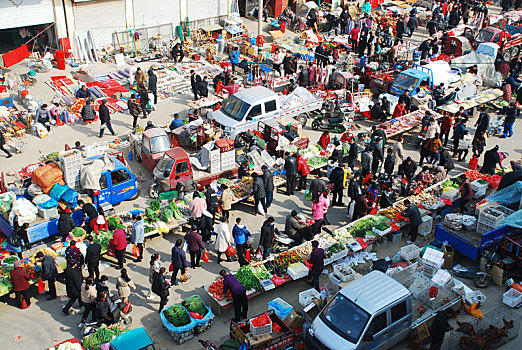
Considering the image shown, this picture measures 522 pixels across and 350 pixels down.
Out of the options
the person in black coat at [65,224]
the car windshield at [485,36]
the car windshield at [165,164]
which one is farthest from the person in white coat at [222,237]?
the car windshield at [485,36]

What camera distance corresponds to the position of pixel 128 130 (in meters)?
24.2

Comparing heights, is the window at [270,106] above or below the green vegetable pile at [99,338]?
above

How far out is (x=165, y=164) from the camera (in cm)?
1922

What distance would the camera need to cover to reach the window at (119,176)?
Answer: 18.5m

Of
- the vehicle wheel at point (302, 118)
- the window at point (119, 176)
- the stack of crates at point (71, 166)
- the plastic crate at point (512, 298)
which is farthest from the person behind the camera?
the vehicle wheel at point (302, 118)

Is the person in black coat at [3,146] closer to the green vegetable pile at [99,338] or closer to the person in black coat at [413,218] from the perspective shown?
the green vegetable pile at [99,338]

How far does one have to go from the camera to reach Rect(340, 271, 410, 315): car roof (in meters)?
12.6

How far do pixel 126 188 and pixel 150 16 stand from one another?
55.0 ft

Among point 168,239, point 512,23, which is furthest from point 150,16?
point 512,23

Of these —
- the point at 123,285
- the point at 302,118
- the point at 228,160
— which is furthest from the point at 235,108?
the point at 123,285

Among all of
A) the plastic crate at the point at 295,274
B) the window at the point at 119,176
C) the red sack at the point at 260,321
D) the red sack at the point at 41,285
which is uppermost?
the window at the point at 119,176

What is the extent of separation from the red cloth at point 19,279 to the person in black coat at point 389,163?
1227cm

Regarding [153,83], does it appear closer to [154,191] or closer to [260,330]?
[154,191]

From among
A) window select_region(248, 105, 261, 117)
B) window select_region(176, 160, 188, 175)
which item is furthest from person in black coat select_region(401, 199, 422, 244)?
window select_region(248, 105, 261, 117)
